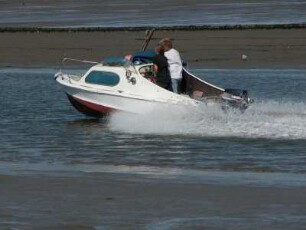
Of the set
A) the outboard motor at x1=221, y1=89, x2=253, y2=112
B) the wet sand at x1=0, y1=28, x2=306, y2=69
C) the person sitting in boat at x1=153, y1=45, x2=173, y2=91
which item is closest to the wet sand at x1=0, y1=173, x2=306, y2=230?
the outboard motor at x1=221, y1=89, x2=253, y2=112

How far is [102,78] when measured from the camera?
2253 cm

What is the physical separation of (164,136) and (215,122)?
4.44ft

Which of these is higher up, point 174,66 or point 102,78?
point 174,66

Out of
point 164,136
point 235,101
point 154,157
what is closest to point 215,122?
point 235,101

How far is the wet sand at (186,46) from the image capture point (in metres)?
35.9

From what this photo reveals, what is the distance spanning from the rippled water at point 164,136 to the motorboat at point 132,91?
0.23m

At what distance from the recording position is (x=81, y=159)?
1703cm

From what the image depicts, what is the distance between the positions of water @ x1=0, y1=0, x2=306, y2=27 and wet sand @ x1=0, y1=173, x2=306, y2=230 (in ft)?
111

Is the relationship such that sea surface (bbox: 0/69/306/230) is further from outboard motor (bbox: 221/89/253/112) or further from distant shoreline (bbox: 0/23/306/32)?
distant shoreline (bbox: 0/23/306/32)

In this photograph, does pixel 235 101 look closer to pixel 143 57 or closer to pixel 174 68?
pixel 174 68

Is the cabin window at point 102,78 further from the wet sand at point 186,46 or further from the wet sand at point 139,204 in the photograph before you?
the wet sand at point 186,46

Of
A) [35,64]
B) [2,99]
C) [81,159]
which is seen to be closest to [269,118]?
[81,159]

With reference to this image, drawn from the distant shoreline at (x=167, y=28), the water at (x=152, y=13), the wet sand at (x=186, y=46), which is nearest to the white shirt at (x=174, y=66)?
the wet sand at (x=186, y=46)

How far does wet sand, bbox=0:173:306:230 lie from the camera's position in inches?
454
